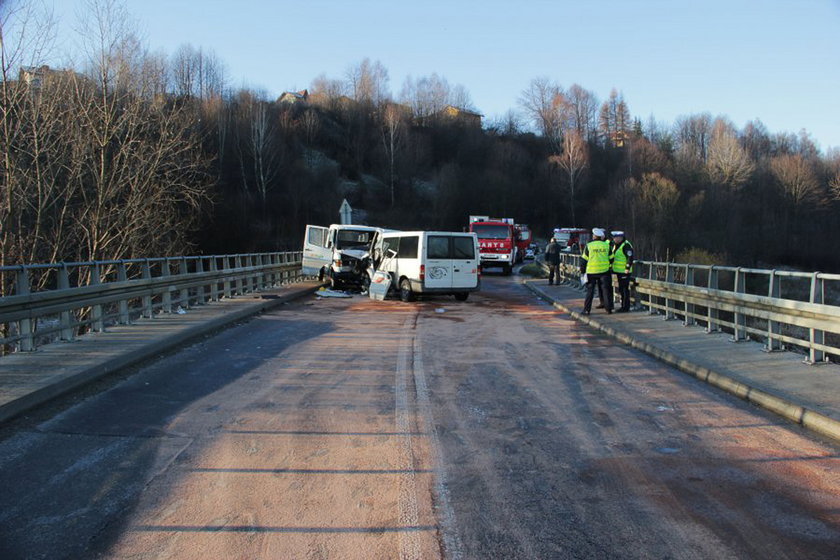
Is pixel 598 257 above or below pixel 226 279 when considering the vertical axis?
above

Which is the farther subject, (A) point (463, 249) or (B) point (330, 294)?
(B) point (330, 294)

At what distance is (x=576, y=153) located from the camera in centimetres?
8275

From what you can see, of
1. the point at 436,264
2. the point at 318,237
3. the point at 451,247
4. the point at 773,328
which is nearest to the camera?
the point at 773,328

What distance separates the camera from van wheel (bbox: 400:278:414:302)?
65.0 feet

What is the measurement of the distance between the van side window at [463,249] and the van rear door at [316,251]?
869cm

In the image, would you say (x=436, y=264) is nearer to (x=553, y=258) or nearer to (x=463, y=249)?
(x=463, y=249)

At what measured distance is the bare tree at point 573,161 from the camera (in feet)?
271

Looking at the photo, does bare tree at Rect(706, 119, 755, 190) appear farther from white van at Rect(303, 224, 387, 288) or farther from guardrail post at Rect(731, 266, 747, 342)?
guardrail post at Rect(731, 266, 747, 342)

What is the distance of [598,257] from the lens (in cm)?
1498

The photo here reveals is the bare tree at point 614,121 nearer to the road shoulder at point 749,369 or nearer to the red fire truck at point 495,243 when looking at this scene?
the red fire truck at point 495,243

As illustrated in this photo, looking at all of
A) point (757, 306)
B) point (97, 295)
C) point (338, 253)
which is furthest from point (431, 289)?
point (757, 306)

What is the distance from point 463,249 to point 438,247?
0.85m

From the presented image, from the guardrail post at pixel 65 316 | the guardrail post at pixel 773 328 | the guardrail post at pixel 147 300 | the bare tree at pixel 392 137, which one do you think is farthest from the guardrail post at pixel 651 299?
the bare tree at pixel 392 137

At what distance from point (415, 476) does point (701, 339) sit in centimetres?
805
